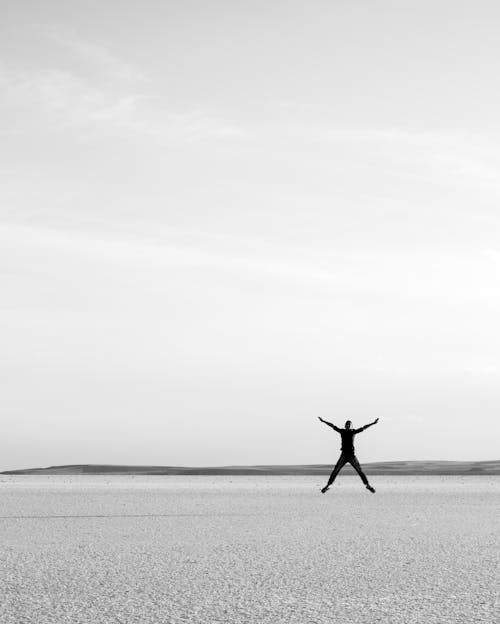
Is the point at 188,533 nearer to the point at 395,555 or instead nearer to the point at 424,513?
the point at 395,555

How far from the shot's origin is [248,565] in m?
10.0

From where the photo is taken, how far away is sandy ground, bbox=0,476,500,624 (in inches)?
295

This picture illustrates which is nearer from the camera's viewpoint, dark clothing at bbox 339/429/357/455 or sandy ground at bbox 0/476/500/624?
sandy ground at bbox 0/476/500/624

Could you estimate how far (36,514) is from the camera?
55.3 feet

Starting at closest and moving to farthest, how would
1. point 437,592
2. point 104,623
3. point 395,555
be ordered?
point 104,623 → point 437,592 → point 395,555

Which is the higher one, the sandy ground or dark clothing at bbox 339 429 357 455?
dark clothing at bbox 339 429 357 455

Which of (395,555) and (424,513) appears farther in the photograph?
(424,513)

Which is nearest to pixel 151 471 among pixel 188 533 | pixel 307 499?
pixel 307 499

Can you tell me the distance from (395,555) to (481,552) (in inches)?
49.0

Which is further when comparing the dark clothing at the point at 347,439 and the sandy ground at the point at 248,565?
the dark clothing at the point at 347,439

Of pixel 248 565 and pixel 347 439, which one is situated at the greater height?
pixel 347 439

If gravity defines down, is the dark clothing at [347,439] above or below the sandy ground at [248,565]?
above

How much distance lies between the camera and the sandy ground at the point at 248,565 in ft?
24.6

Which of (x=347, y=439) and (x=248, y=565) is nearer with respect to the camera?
(x=248, y=565)
